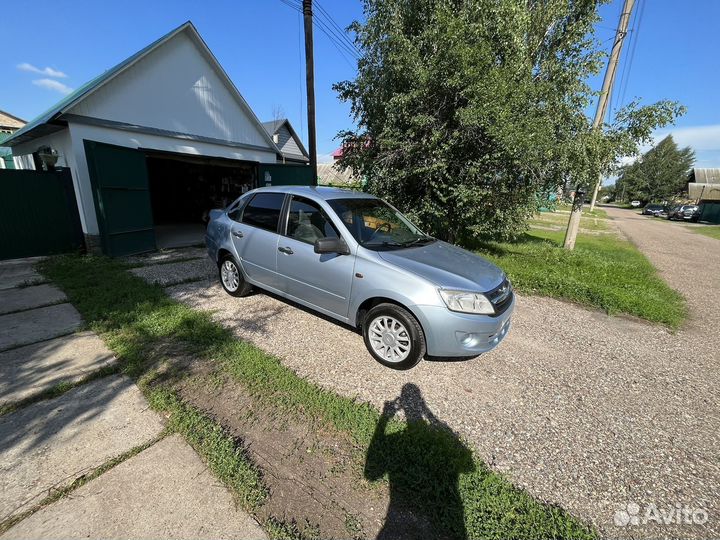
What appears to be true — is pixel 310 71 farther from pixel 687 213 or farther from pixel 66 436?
pixel 687 213

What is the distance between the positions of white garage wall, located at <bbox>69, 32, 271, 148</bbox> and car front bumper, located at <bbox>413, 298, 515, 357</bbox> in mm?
9042

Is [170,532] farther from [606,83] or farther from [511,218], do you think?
[606,83]

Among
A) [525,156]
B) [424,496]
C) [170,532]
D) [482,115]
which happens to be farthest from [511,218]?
[170,532]

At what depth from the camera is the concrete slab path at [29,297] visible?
474 centimetres

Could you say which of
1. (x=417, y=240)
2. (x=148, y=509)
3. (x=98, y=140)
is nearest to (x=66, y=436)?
(x=148, y=509)

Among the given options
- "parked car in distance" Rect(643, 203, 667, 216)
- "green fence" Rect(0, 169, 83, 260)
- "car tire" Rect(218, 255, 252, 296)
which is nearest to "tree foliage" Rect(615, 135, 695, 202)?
"parked car in distance" Rect(643, 203, 667, 216)

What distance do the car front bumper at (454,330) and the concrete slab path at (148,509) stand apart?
203cm

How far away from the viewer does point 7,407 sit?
106 inches

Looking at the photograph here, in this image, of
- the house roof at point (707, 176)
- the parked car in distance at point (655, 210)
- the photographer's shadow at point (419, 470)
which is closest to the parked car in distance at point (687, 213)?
the parked car in distance at point (655, 210)

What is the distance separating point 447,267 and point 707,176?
2639 inches

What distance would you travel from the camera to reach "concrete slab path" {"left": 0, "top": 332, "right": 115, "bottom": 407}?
2.95m

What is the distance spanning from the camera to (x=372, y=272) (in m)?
3.41

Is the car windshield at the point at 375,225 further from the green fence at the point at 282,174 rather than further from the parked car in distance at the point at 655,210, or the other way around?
the parked car in distance at the point at 655,210

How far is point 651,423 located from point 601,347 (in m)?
1.53
